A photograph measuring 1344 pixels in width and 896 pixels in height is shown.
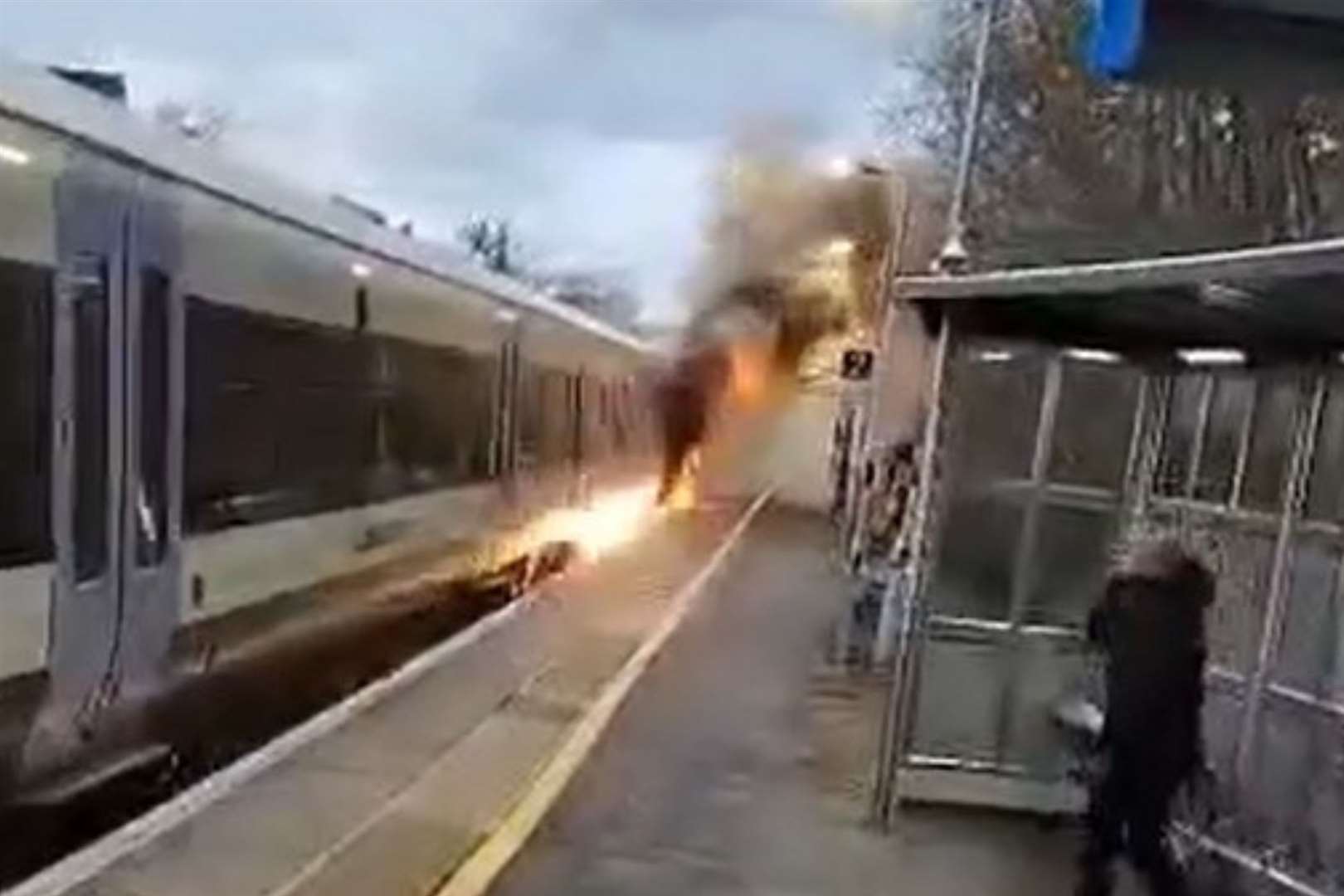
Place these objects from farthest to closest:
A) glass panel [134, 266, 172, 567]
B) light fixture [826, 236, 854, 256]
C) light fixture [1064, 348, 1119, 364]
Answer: light fixture [826, 236, 854, 256] < light fixture [1064, 348, 1119, 364] < glass panel [134, 266, 172, 567]

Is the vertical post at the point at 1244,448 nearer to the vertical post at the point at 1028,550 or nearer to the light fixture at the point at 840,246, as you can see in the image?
the vertical post at the point at 1028,550

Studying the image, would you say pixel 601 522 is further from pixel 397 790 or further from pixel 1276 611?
pixel 1276 611

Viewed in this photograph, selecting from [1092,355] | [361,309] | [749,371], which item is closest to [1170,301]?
[1092,355]

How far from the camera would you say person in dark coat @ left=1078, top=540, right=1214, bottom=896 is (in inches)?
448

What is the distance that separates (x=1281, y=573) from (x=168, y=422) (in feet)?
16.6

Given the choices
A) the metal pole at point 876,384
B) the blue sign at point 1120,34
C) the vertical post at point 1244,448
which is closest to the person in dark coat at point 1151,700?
the vertical post at point 1244,448

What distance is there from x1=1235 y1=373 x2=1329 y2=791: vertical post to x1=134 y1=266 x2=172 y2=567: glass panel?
16.0 ft

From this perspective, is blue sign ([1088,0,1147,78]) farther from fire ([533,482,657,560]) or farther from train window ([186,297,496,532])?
fire ([533,482,657,560])

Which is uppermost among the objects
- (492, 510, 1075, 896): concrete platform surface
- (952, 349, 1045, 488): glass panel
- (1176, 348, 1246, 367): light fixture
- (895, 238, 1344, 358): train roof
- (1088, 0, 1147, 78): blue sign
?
(1088, 0, 1147, 78): blue sign

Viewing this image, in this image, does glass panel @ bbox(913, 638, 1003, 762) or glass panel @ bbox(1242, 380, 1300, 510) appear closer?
glass panel @ bbox(1242, 380, 1300, 510)

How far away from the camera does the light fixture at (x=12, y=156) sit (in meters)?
11.0

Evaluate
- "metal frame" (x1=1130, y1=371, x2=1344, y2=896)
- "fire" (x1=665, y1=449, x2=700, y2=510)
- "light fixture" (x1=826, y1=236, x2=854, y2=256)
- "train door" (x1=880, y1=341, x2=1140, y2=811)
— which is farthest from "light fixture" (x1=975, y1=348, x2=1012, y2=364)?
"fire" (x1=665, y1=449, x2=700, y2=510)

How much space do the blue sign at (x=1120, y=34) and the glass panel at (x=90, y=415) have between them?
5.76 m

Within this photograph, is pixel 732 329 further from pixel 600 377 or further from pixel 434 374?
pixel 434 374
